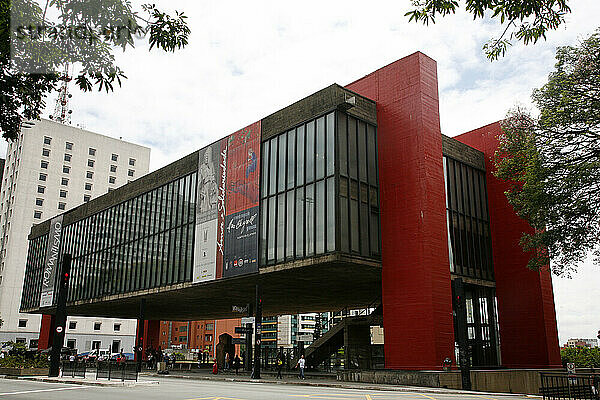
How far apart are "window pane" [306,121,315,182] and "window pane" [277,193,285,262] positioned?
259cm

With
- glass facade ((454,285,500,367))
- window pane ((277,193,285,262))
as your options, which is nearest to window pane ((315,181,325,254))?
window pane ((277,193,285,262))

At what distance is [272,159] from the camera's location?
117 ft

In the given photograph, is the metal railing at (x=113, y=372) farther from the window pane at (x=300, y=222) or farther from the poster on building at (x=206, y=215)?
the window pane at (x=300, y=222)

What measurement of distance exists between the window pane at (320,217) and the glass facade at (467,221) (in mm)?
9395

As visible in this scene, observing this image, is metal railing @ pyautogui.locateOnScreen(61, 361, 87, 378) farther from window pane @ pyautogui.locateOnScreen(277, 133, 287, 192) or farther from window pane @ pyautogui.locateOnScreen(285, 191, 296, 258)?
window pane @ pyautogui.locateOnScreen(277, 133, 287, 192)

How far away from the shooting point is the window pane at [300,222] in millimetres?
31672

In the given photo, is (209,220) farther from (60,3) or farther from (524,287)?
(60,3)

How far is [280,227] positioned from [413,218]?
27.0ft

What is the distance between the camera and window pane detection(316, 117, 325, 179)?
104 feet

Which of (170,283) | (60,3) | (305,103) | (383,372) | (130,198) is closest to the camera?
(60,3)

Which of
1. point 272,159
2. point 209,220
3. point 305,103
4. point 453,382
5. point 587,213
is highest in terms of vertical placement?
point 305,103

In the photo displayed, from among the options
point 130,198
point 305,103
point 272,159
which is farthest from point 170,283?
point 305,103

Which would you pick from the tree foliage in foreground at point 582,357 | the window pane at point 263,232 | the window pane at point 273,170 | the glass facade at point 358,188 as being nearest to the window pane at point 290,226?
the window pane at point 273,170

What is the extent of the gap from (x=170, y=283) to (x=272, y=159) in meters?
14.8
